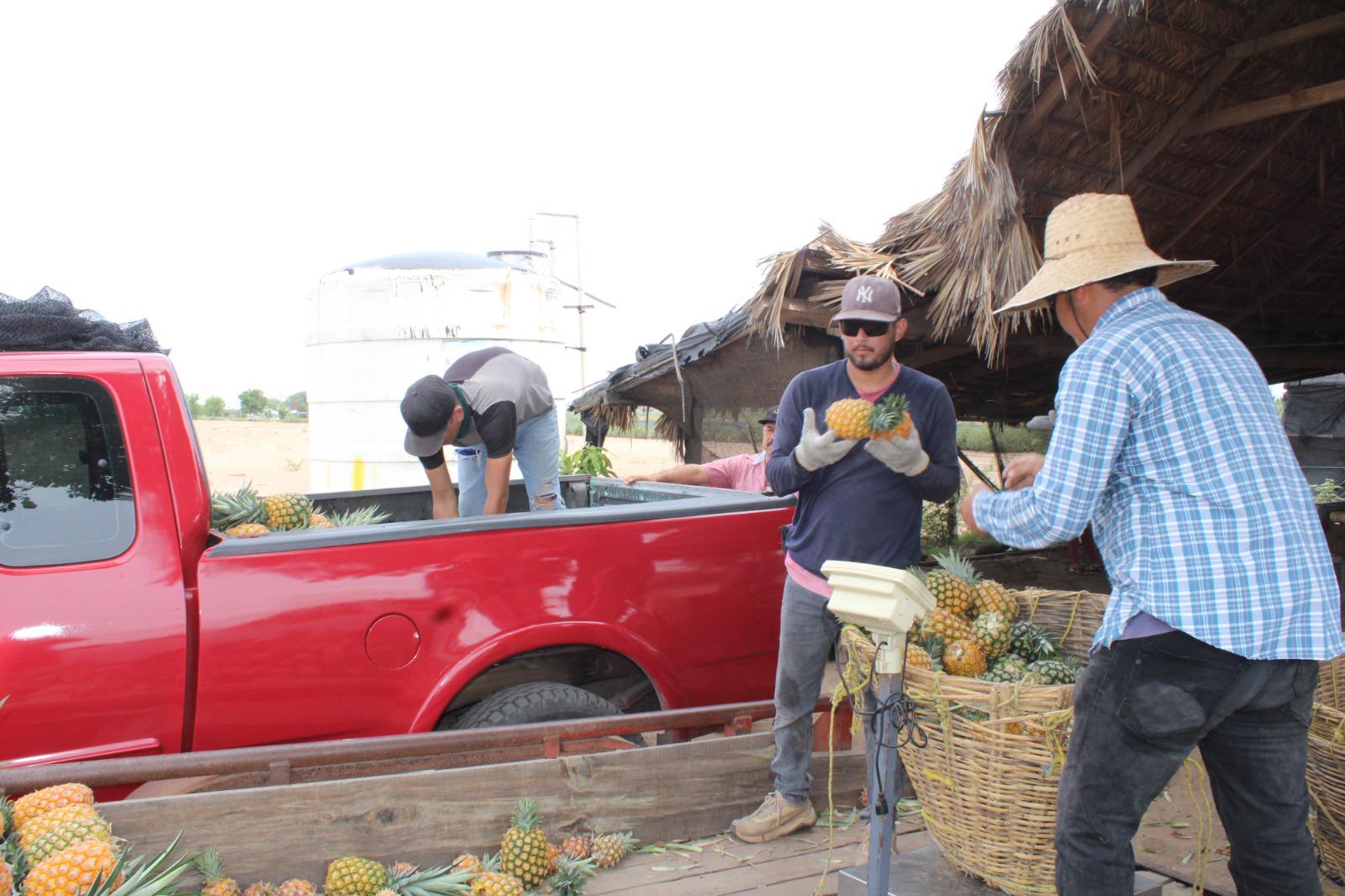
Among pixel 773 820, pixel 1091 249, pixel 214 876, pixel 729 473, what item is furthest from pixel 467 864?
pixel 729 473

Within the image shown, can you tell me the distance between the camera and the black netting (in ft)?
11.1

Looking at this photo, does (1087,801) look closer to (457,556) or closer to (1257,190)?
(457,556)

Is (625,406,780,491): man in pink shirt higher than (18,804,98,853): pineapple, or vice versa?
(625,406,780,491): man in pink shirt

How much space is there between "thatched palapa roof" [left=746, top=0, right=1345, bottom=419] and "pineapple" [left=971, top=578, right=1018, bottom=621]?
3.11 m

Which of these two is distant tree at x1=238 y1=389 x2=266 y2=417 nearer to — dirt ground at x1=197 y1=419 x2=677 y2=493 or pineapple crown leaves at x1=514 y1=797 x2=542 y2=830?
dirt ground at x1=197 y1=419 x2=677 y2=493

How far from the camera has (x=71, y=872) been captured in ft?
7.98

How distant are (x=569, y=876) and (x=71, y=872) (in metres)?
1.54

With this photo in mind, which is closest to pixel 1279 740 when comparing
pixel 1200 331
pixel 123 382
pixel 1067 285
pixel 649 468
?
pixel 1200 331

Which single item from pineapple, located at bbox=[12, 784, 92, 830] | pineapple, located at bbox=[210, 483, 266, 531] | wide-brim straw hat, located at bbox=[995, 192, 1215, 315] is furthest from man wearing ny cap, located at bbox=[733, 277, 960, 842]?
pineapple, located at bbox=[12, 784, 92, 830]

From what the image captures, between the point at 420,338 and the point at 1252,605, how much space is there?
8.73 metres

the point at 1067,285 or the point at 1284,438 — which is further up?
the point at 1067,285

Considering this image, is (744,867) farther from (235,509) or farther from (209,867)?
(235,509)

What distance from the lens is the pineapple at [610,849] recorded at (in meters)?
3.43

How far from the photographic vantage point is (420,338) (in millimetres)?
9758
